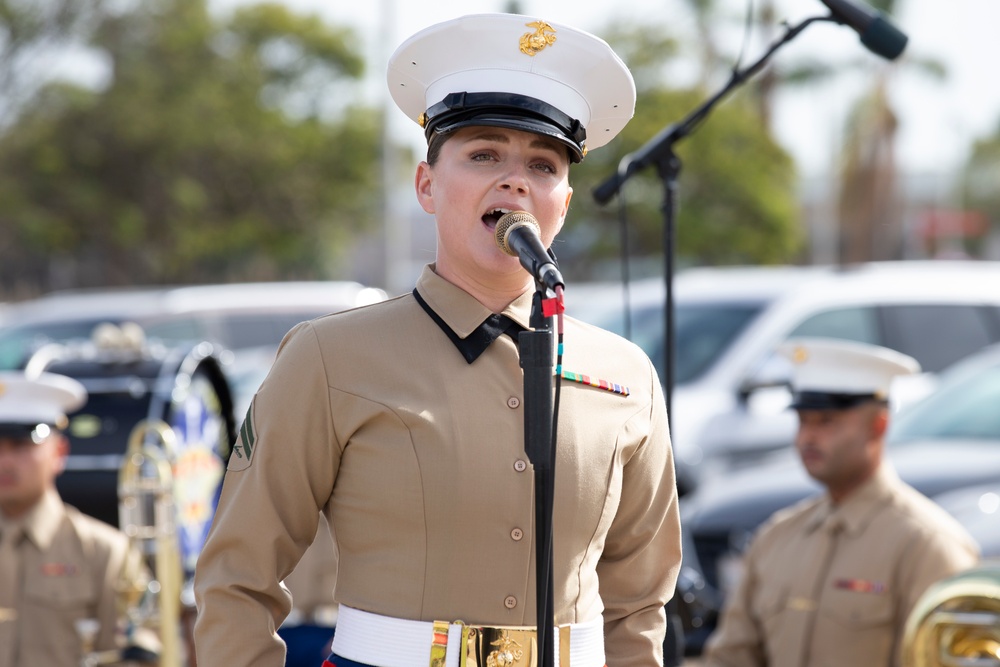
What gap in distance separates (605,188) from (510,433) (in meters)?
1.76

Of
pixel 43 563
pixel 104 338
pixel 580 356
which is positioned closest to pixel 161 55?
pixel 104 338

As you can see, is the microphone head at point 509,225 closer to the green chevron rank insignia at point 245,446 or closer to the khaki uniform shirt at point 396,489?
the khaki uniform shirt at point 396,489

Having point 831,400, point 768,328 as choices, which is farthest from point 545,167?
point 768,328

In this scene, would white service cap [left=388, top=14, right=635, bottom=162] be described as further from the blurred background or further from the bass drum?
the blurred background

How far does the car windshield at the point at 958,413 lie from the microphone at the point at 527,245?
4.43 meters

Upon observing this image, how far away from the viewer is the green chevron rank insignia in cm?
214

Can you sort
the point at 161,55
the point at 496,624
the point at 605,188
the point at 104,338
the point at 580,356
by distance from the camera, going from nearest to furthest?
the point at 496,624 < the point at 580,356 < the point at 605,188 < the point at 104,338 < the point at 161,55

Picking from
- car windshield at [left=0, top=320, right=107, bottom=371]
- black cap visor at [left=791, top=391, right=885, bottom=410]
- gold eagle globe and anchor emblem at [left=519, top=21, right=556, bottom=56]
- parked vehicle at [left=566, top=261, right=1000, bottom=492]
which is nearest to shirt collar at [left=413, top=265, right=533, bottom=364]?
gold eagle globe and anchor emblem at [left=519, top=21, right=556, bottom=56]

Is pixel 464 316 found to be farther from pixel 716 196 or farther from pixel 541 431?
pixel 716 196

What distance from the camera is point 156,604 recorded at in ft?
15.5

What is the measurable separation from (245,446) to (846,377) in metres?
3.04

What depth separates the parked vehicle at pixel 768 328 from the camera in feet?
27.3

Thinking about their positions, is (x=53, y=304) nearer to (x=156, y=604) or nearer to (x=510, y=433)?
(x=156, y=604)

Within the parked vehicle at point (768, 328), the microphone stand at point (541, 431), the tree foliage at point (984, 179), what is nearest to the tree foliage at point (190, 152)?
the parked vehicle at point (768, 328)
